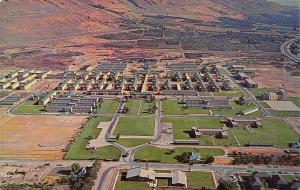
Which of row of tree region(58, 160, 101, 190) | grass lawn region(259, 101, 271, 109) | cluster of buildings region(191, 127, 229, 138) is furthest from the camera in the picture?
grass lawn region(259, 101, 271, 109)

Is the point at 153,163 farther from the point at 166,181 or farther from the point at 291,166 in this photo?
the point at 291,166

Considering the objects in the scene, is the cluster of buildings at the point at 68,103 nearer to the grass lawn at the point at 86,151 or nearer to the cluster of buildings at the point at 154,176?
the grass lawn at the point at 86,151

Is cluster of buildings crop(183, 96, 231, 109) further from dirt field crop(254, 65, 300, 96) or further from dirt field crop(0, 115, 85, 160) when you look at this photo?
dirt field crop(0, 115, 85, 160)

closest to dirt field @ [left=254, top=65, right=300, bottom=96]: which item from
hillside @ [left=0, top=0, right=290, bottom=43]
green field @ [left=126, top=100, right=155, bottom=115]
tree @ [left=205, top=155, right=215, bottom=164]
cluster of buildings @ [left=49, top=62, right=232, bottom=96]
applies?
cluster of buildings @ [left=49, top=62, right=232, bottom=96]

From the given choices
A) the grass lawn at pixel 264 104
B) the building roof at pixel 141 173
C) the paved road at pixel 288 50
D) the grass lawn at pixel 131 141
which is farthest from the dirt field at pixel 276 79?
the building roof at pixel 141 173

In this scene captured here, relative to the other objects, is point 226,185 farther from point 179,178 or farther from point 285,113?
point 285,113

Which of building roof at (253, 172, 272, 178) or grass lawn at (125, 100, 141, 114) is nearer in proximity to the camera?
building roof at (253, 172, 272, 178)

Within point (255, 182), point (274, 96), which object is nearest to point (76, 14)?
point (274, 96)
